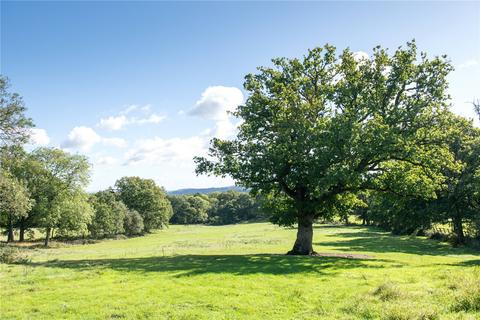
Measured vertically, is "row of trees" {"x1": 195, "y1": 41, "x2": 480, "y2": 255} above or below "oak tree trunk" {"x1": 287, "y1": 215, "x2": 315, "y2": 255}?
above

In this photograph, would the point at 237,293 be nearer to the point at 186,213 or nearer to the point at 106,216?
the point at 106,216

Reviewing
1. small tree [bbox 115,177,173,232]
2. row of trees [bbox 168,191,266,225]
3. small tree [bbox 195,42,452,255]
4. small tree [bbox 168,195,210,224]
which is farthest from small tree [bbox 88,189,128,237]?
row of trees [bbox 168,191,266,225]

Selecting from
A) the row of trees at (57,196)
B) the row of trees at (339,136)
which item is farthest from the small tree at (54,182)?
the row of trees at (339,136)

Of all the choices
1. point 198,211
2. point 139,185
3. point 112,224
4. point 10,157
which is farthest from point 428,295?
point 198,211

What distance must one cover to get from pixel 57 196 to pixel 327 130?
2343 inches

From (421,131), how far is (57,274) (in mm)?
30187


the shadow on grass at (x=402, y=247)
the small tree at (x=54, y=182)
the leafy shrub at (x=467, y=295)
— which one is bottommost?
the shadow on grass at (x=402, y=247)

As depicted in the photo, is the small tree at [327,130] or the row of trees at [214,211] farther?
the row of trees at [214,211]

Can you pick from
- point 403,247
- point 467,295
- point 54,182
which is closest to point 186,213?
point 54,182

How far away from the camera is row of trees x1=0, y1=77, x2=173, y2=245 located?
121 ft

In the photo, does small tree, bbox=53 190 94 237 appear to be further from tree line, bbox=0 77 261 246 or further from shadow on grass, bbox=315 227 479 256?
shadow on grass, bbox=315 227 479 256

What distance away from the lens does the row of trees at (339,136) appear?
30.7 metres

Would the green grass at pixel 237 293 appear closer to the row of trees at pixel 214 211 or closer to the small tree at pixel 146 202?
the small tree at pixel 146 202

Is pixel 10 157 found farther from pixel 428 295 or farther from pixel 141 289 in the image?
pixel 428 295
